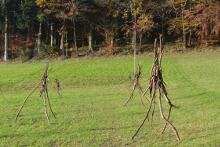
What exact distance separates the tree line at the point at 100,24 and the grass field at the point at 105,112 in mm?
16036

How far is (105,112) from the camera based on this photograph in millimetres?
22125

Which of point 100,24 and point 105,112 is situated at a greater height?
point 100,24

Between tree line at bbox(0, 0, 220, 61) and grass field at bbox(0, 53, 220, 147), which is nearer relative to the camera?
grass field at bbox(0, 53, 220, 147)

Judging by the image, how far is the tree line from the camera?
5897cm

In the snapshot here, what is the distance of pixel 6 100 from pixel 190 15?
35.7 metres

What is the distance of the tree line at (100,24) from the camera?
58969 millimetres

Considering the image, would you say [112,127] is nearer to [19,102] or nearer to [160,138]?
[160,138]

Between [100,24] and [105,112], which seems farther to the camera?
[100,24]

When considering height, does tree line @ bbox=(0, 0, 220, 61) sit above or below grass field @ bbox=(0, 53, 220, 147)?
above

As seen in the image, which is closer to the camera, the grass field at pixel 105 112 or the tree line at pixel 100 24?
the grass field at pixel 105 112

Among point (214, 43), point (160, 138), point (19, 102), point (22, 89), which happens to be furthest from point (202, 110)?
point (214, 43)

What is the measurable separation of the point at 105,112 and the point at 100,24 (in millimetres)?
39675

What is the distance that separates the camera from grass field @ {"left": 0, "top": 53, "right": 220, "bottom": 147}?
16.0 metres

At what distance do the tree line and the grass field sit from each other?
16036mm
